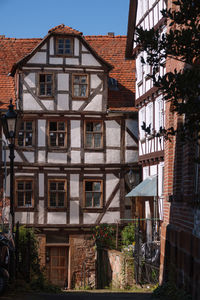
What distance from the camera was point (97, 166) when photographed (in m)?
27.3

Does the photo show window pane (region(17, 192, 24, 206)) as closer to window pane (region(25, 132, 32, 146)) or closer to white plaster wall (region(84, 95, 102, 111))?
window pane (region(25, 132, 32, 146))

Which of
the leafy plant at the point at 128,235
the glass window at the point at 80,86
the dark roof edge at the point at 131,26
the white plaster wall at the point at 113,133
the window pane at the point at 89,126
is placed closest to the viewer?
the leafy plant at the point at 128,235

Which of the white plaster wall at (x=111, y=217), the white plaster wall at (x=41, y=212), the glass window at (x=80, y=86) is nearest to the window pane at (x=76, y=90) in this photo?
the glass window at (x=80, y=86)

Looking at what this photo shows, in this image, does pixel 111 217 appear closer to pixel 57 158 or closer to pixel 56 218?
pixel 56 218

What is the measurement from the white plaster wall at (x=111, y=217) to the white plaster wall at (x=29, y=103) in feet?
18.3

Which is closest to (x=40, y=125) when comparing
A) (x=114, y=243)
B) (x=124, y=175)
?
(x=124, y=175)

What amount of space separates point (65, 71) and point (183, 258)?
697 inches

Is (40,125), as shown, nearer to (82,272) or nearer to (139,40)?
(82,272)

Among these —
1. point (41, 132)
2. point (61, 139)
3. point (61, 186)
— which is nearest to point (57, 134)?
point (61, 139)

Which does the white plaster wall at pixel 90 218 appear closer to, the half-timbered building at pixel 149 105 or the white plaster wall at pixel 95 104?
the half-timbered building at pixel 149 105

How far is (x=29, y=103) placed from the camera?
88.8 ft

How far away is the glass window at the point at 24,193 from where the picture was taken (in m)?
26.9

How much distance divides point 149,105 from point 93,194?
5.27 m

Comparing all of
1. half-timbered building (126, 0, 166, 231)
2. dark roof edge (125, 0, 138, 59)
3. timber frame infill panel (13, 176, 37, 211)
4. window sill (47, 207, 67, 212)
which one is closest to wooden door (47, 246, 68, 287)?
window sill (47, 207, 67, 212)
